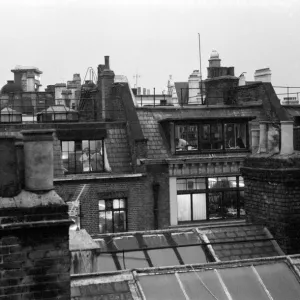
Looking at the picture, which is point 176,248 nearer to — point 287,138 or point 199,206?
point 287,138

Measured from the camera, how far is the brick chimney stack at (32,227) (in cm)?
727

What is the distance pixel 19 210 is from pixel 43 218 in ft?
0.95

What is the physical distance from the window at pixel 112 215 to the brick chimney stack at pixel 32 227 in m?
25.7

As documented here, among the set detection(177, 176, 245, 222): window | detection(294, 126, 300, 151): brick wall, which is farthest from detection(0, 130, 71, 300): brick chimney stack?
detection(177, 176, 245, 222): window

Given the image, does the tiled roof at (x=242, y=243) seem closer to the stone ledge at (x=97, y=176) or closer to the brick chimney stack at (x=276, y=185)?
the brick chimney stack at (x=276, y=185)

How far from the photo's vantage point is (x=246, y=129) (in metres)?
36.9

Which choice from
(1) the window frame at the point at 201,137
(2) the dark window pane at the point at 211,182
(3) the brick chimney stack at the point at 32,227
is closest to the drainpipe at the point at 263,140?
(3) the brick chimney stack at the point at 32,227

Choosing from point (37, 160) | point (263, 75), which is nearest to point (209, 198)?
point (263, 75)

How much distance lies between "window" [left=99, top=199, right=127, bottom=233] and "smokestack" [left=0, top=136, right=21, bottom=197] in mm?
25804

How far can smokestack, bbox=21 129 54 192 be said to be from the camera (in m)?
7.53

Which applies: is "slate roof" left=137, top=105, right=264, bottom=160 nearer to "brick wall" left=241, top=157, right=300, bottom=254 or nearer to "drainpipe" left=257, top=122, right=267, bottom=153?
"drainpipe" left=257, top=122, right=267, bottom=153

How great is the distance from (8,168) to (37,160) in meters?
0.34

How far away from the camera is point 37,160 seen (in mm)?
7555

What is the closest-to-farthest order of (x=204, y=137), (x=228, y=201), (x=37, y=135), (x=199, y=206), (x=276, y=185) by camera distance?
(x=37, y=135) → (x=276, y=185) → (x=199, y=206) → (x=228, y=201) → (x=204, y=137)
